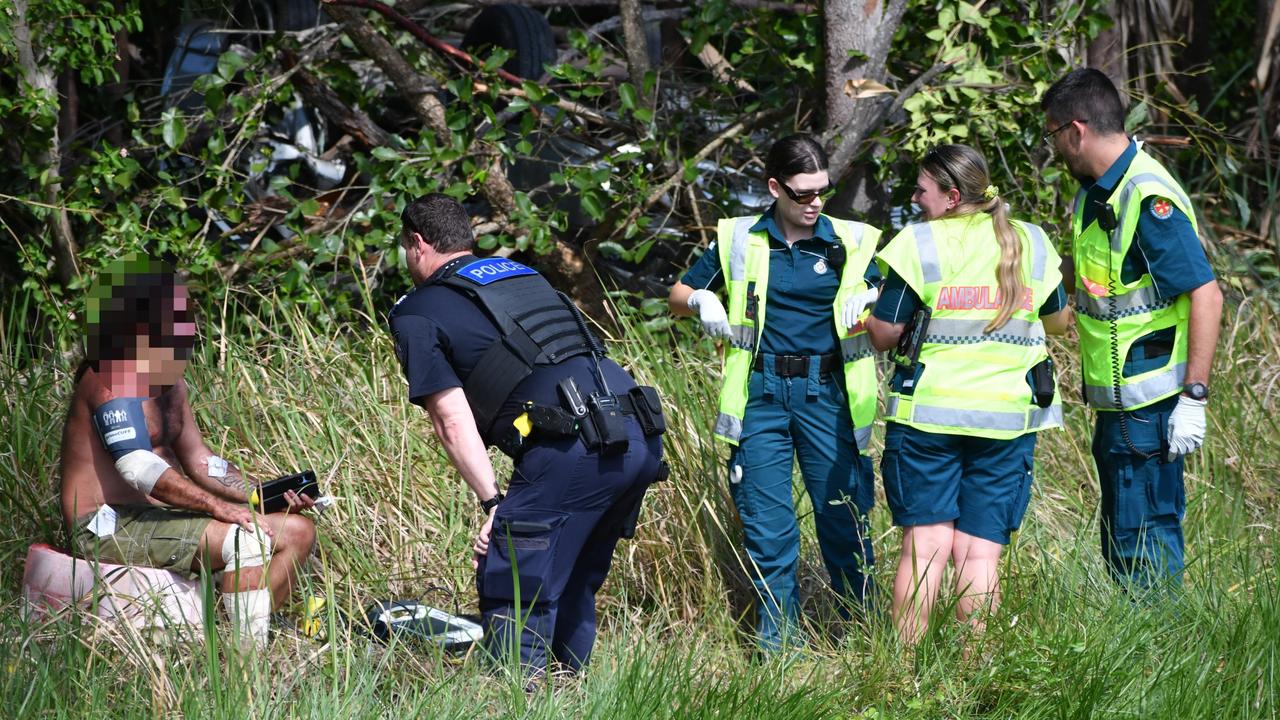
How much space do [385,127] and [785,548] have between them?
4.33m

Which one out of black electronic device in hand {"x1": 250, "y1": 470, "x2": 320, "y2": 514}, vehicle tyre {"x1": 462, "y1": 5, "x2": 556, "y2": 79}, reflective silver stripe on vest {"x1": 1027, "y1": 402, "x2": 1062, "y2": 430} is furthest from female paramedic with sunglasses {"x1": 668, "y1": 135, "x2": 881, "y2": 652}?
vehicle tyre {"x1": 462, "y1": 5, "x2": 556, "y2": 79}

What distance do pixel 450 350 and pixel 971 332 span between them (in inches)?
61.8

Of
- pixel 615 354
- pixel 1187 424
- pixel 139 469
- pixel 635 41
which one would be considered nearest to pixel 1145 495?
pixel 1187 424

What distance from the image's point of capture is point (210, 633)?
305cm

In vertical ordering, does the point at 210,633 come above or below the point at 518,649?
above

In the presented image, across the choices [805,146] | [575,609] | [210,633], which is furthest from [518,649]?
[805,146]

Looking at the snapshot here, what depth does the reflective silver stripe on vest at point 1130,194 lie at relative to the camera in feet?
12.6

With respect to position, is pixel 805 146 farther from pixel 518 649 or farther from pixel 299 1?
pixel 299 1

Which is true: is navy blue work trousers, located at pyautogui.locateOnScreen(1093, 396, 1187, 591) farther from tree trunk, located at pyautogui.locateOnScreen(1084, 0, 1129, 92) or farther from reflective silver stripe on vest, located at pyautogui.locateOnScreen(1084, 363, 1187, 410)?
tree trunk, located at pyautogui.locateOnScreen(1084, 0, 1129, 92)

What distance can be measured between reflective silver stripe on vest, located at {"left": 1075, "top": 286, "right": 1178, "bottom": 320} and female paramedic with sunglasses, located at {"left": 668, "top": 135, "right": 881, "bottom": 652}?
2.27 ft

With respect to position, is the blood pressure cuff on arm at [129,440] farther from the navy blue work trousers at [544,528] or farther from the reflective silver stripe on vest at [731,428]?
the reflective silver stripe on vest at [731,428]

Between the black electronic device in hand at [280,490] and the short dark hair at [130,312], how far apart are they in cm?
47

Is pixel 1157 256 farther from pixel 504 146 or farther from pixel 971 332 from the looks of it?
pixel 504 146

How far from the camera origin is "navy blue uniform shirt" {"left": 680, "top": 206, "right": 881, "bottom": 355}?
4098 mm
